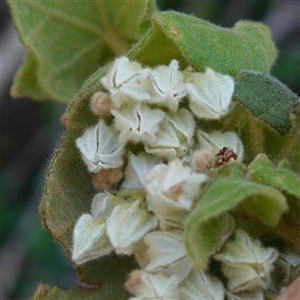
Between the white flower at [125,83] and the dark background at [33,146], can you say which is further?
the dark background at [33,146]

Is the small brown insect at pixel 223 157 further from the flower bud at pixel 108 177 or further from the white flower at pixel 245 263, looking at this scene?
the flower bud at pixel 108 177

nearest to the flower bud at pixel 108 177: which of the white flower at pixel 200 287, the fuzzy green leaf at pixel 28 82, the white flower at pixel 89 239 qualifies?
the white flower at pixel 89 239

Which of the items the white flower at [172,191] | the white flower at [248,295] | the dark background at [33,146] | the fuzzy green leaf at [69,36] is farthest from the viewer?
the dark background at [33,146]

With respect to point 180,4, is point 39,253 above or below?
below

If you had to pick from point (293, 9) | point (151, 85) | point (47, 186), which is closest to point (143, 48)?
point (151, 85)

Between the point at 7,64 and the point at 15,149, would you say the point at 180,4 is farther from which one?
the point at 15,149

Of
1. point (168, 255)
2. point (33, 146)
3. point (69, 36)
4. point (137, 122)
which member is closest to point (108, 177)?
point (137, 122)
